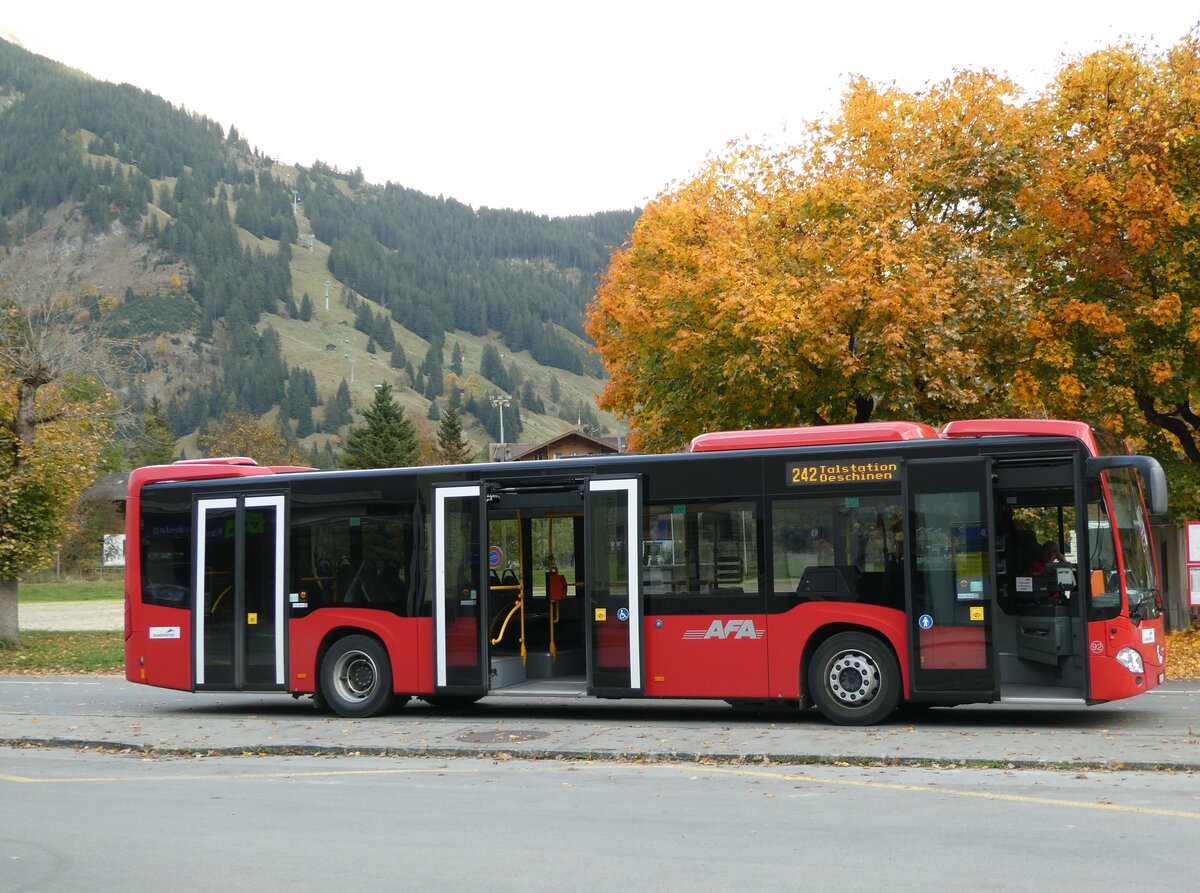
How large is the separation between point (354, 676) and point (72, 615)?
3605 cm

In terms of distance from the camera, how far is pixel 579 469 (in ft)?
51.4

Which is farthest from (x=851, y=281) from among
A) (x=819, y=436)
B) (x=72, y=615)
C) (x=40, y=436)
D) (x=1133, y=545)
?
(x=72, y=615)

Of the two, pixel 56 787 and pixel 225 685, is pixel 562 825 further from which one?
pixel 225 685

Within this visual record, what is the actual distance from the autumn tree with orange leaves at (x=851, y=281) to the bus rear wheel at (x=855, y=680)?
9927 mm

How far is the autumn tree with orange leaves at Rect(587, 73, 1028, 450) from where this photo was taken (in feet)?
78.8

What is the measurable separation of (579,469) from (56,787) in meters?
6.48

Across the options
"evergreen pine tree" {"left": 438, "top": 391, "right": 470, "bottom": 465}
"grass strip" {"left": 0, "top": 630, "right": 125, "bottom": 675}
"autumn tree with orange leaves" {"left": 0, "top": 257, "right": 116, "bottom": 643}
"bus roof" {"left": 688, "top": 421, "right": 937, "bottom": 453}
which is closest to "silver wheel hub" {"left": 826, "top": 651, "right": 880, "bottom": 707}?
"bus roof" {"left": 688, "top": 421, "right": 937, "bottom": 453}

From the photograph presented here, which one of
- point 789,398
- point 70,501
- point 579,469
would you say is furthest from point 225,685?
point 70,501

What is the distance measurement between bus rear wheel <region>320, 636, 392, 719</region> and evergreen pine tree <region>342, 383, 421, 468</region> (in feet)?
233

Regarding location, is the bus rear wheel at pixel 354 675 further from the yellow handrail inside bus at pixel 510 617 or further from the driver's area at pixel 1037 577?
the driver's area at pixel 1037 577

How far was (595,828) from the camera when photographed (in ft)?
29.7

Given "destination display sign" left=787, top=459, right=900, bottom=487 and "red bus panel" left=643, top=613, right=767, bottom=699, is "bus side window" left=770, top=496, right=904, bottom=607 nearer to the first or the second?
"destination display sign" left=787, top=459, right=900, bottom=487

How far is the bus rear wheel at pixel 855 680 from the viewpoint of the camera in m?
14.2

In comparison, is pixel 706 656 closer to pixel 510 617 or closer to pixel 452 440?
pixel 510 617
